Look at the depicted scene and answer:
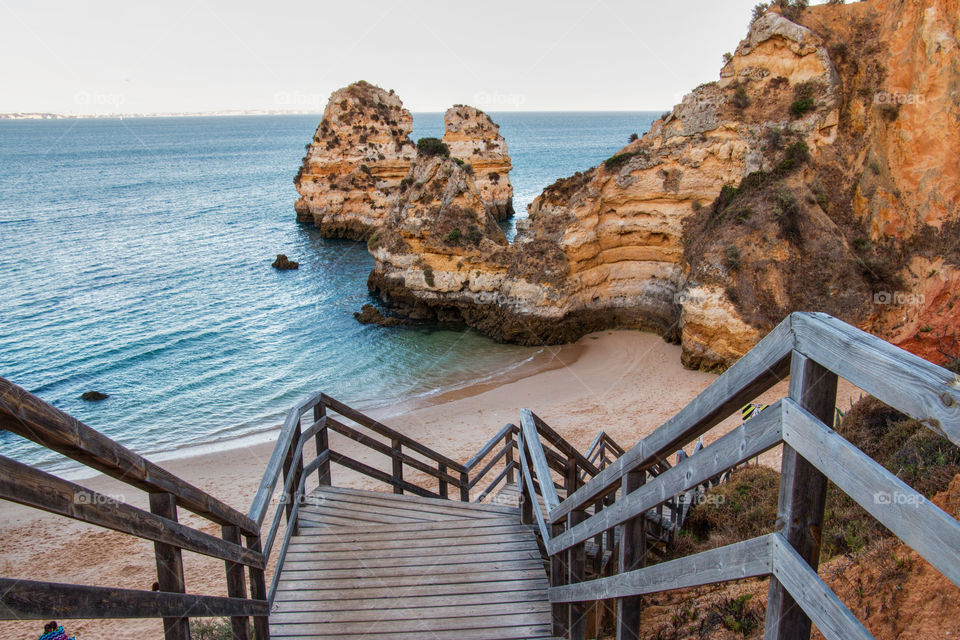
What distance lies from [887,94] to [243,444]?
2484 cm

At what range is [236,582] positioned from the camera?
151 inches

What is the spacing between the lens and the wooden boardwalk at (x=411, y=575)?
14.7 feet

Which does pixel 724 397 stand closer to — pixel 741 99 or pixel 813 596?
pixel 813 596

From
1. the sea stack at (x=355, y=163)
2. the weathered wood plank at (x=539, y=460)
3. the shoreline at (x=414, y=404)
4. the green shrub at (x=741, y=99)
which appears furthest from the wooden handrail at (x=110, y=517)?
the sea stack at (x=355, y=163)

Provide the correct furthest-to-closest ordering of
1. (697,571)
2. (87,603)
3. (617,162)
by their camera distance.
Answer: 1. (617,162)
2. (697,571)
3. (87,603)

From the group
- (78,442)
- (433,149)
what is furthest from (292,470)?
(433,149)

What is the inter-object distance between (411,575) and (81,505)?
10.8 feet

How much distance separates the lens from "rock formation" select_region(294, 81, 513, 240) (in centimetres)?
5256

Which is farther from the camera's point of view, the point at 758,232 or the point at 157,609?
the point at 758,232

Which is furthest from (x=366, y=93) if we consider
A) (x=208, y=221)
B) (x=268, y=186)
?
(x=268, y=186)

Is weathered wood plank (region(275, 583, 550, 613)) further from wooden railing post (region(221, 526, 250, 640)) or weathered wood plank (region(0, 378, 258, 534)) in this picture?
weathered wood plank (region(0, 378, 258, 534))

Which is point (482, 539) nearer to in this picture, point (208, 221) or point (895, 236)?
point (895, 236)

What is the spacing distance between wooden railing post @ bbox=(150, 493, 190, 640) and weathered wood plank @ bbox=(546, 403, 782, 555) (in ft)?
7.07

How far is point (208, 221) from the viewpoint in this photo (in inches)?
2395
